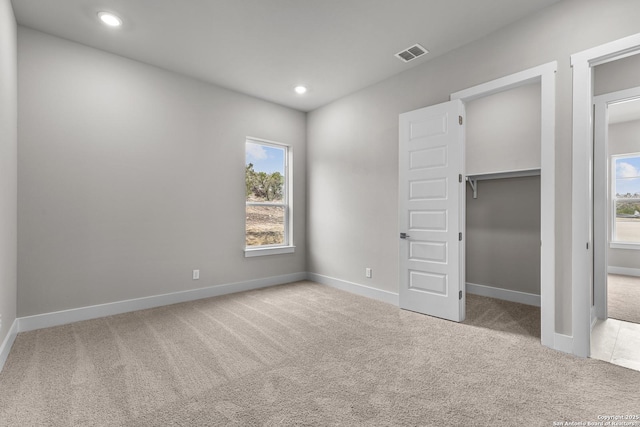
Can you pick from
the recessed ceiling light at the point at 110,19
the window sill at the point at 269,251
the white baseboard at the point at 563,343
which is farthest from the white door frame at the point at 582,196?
the recessed ceiling light at the point at 110,19

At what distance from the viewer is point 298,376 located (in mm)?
2092

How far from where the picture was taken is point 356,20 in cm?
282

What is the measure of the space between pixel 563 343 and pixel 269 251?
358 centimetres

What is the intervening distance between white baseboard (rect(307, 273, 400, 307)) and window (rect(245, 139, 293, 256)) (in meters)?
0.66

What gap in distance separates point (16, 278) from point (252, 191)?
2739mm

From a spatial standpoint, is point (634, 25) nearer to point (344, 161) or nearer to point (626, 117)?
point (344, 161)

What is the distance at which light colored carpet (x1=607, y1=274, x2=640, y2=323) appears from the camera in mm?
3312

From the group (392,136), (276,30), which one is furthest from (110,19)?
(392,136)

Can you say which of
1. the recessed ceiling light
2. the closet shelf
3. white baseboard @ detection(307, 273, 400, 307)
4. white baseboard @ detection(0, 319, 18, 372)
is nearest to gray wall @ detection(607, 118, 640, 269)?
the closet shelf

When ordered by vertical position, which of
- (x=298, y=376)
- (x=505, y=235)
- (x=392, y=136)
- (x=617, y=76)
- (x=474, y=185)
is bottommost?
(x=298, y=376)

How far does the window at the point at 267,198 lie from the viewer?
4621 mm

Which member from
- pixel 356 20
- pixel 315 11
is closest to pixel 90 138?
pixel 315 11

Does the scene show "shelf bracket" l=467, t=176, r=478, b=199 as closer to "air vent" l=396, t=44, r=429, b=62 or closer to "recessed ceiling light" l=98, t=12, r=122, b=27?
"air vent" l=396, t=44, r=429, b=62

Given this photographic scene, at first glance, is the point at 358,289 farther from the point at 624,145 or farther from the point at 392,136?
the point at 624,145
